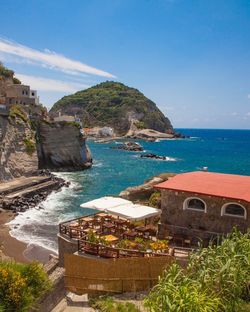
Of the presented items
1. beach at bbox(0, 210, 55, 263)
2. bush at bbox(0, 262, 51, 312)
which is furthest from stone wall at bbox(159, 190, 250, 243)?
beach at bbox(0, 210, 55, 263)

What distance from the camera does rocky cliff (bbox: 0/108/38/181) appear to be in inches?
2191

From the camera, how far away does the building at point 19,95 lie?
70.0m

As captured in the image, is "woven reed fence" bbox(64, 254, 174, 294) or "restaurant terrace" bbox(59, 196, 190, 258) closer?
"woven reed fence" bbox(64, 254, 174, 294)

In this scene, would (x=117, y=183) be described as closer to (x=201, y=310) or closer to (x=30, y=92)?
(x=30, y=92)

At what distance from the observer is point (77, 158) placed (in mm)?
75562

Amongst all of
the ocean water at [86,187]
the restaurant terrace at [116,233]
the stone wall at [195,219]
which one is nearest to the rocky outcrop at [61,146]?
the ocean water at [86,187]

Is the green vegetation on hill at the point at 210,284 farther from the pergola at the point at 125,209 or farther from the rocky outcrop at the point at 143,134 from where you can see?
the rocky outcrop at the point at 143,134

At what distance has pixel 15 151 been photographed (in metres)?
59.4

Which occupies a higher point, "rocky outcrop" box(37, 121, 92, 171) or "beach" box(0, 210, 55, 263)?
"rocky outcrop" box(37, 121, 92, 171)

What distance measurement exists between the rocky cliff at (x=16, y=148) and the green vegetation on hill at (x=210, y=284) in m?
46.4

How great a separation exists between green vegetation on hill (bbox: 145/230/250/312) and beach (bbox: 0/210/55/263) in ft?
54.1

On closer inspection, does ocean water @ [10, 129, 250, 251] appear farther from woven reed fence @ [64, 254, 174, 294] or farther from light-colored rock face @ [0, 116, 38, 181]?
woven reed fence @ [64, 254, 174, 294]

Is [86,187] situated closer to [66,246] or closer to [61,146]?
[61,146]

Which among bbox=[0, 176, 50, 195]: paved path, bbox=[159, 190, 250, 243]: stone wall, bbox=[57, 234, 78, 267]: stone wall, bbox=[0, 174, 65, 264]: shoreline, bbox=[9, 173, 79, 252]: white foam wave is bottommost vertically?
bbox=[9, 173, 79, 252]: white foam wave
